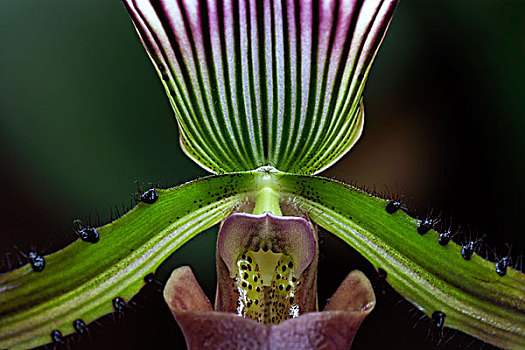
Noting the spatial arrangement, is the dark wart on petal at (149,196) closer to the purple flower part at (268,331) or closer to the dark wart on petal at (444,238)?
the purple flower part at (268,331)

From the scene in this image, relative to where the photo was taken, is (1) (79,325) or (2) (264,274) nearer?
(1) (79,325)

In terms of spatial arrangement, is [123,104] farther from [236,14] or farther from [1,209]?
[236,14]

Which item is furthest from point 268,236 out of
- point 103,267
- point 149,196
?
point 103,267

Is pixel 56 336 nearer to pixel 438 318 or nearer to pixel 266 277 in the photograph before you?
pixel 266 277

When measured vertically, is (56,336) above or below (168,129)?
below

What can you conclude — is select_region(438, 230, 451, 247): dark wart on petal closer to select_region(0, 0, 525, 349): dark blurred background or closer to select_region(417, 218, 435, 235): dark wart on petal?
select_region(417, 218, 435, 235): dark wart on petal

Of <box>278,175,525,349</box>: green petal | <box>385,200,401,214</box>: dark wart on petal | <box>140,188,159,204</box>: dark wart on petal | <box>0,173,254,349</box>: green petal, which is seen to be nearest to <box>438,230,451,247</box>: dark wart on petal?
<box>278,175,525,349</box>: green petal
